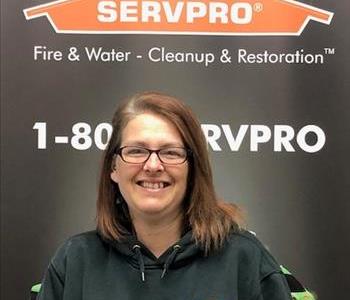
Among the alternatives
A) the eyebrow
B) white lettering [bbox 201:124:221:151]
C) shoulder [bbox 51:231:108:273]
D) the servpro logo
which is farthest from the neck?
the servpro logo

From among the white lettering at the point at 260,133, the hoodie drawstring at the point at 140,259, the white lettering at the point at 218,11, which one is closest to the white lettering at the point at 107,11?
the white lettering at the point at 218,11

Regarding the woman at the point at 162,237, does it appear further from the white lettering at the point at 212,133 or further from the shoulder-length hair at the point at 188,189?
the white lettering at the point at 212,133

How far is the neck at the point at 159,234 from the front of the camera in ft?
4.54

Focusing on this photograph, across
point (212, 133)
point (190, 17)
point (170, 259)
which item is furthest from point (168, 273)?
point (190, 17)

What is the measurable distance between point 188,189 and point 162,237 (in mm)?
143

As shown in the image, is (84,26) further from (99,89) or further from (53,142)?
(53,142)

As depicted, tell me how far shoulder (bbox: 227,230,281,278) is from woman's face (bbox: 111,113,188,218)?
0.19 m

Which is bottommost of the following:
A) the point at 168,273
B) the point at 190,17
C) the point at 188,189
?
the point at 168,273

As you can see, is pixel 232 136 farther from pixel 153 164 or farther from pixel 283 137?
pixel 153 164

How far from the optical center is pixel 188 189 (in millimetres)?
1373

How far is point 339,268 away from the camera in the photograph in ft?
5.85

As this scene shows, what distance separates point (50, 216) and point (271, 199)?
0.75 meters

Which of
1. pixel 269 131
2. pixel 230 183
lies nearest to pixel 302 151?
A: pixel 269 131

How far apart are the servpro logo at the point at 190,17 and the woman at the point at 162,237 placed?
0.53 m
